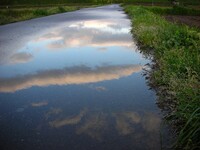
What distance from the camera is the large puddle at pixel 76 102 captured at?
4.50 m

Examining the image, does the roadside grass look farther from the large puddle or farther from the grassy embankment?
the grassy embankment

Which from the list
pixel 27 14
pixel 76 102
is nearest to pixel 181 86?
pixel 76 102

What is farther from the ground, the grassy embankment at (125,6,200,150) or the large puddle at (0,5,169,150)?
the grassy embankment at (125,6,200,150)

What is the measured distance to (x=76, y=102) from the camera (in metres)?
6.04

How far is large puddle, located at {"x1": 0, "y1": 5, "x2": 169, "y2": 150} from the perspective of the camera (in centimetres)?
450

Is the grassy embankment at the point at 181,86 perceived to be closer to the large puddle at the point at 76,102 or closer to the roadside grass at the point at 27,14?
the large puddle at the point at 76,102

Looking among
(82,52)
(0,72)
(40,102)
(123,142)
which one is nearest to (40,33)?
(82,52)

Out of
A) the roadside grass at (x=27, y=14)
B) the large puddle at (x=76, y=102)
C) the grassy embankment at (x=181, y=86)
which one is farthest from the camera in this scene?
the roadside grass at (x=27, y=14)

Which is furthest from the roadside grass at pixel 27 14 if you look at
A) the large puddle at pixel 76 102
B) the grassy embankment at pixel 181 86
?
the grassy embankment at pixel 181 86

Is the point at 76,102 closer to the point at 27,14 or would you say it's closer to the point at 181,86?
the point at 181,86

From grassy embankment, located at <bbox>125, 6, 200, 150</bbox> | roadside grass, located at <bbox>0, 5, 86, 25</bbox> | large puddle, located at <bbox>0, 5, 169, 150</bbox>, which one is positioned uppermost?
grassy embankment, located at <bbox>125, 6, 200, 150</bbox>

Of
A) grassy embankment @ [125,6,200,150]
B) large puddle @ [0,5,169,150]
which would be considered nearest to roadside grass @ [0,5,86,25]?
large puddle @ [0,5,169,150]

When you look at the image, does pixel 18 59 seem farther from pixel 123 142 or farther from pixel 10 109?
pixel 123 142

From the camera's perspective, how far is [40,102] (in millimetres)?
6055
